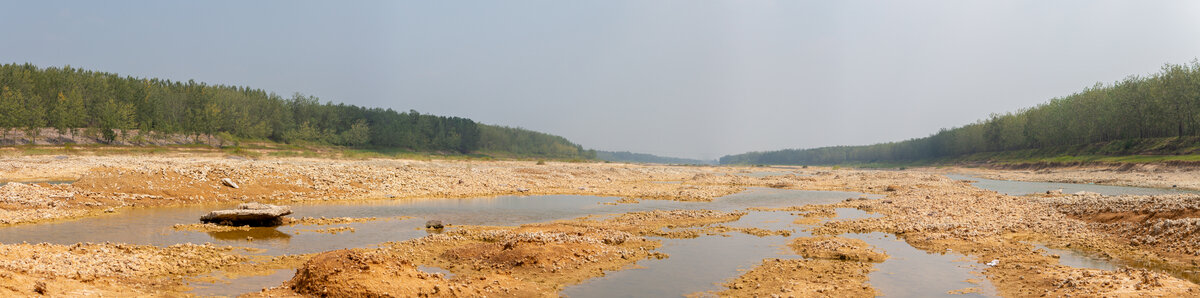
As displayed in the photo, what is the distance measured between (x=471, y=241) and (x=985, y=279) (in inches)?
560

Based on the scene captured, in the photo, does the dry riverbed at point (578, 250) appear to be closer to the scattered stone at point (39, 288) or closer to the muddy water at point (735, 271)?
the scattered stone at point (39, 288)

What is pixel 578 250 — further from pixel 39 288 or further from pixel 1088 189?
pixel 1088 189

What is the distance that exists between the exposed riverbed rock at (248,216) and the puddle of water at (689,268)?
47.7ft

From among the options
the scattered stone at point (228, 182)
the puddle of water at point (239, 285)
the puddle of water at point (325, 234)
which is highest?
the scattered stone at point (228, 182)

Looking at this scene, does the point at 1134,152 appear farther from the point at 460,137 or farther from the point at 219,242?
the point at 460,137

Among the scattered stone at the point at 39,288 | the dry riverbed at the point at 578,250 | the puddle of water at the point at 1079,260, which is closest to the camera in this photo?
the scattered stone at the point at 39,288

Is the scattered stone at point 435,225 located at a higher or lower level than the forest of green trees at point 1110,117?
lower

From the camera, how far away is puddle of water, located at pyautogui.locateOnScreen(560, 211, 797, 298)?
12.1 meters

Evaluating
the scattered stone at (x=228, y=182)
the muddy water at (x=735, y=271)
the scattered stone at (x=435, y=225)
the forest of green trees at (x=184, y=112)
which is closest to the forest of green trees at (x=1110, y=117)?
the muddy water at (x=735, y=271)

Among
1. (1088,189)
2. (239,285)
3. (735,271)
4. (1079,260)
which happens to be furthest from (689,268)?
(1088,189)

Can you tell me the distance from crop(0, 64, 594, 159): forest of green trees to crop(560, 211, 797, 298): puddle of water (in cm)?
9982

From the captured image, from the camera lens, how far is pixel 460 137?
182m

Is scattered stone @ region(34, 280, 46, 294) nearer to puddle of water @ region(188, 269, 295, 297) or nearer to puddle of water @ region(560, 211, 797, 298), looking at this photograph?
puddle of water @ region(188, 269, 295, 297)

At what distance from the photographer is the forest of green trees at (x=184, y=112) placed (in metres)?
84.6
